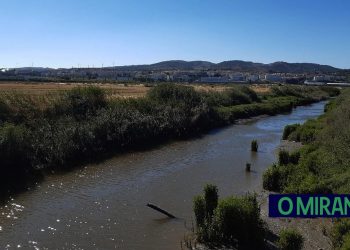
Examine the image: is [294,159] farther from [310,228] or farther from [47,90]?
[47,90]

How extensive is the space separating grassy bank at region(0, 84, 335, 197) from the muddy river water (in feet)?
6.80

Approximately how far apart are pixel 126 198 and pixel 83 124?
1463cm

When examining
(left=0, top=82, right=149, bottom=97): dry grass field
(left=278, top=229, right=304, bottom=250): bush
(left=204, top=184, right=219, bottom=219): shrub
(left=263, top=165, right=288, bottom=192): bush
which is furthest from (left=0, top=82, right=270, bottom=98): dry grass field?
(left=278, top=229, right=304, bottom=250): bush

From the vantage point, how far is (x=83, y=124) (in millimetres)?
36375

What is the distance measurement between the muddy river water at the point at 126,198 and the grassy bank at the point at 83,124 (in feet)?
6.80

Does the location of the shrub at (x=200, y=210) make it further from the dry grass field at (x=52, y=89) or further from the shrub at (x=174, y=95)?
the shrub at (x=174, y=95)

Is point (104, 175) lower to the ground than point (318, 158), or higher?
lower

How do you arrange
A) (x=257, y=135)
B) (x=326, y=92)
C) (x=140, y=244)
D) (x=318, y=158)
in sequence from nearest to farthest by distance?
(x=140, y=244) → (x=318, y=158) → (x=257, y=135) → (x=326, y=92)

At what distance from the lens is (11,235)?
17891 mm

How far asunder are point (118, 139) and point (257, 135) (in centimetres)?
1813

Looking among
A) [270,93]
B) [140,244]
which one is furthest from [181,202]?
[270,93]

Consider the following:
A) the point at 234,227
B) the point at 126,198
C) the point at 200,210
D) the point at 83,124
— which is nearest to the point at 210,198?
the point at 200,210

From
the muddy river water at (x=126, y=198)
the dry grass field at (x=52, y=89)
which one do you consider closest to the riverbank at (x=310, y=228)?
the muddy river water at (x=126, y=198)

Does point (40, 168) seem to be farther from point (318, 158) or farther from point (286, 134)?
point (286, 134)
